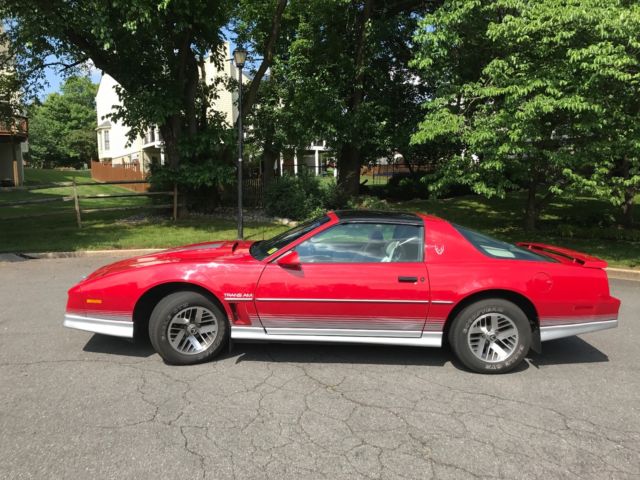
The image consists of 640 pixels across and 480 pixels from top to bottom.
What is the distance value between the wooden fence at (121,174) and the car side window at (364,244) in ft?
86.1

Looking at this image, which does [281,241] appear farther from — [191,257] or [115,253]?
[115,253]

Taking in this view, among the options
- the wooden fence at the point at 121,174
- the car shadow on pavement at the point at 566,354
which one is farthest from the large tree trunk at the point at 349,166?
the car shadow on pavement at the point at 566,354

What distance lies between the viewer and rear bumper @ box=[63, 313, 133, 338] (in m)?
4.27

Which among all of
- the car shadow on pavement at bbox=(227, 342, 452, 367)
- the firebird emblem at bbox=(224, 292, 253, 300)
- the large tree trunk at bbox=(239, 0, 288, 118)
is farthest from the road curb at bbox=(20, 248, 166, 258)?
the large tree trunk at bbox=(239, 0, 288, 118)

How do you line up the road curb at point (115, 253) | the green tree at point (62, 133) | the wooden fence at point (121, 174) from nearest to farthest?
the road curb at point (115, 253) < the wooden fence at point (121, 174) < the green tree at point (62, 133)

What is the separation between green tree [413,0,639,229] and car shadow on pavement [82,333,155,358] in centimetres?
745

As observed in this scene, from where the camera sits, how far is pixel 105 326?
429 cm

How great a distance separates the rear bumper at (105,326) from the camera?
4.27 meters

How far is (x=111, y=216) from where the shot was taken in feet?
53.2

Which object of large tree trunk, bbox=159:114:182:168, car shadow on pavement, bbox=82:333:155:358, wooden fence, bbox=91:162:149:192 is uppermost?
large tree trunk, bbox=159:114:182:168

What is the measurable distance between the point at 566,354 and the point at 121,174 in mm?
34147

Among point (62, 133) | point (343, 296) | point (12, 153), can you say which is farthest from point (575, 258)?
point (62, 133)

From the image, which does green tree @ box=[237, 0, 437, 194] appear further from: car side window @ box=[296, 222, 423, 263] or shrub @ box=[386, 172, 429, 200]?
car side window @ box=[296, 222, 423, 263]

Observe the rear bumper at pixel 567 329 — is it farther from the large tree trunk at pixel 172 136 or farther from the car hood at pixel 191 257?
the large tree trunk at pixel 172 136
